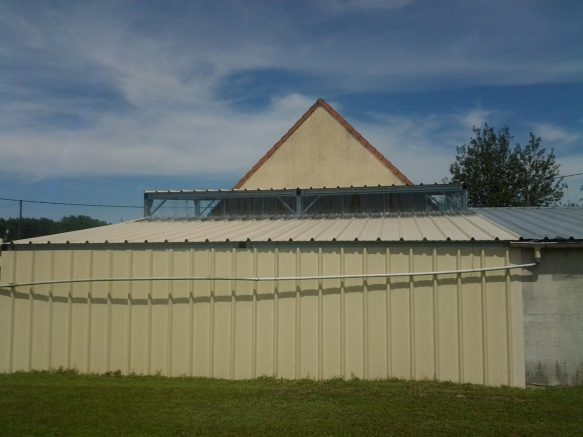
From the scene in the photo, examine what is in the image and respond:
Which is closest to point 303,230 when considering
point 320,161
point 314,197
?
point 314,197

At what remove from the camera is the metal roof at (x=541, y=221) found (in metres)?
7.57

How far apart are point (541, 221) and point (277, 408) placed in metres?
6.54

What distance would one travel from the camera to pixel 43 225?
107ft

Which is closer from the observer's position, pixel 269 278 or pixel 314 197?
pixel 269 278

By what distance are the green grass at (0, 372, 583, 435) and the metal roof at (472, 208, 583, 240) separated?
7.56 feet

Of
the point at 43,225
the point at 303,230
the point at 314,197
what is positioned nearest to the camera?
the point at 303,230

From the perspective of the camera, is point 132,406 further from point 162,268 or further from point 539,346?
point 539,346

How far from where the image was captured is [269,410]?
5766 millimetres

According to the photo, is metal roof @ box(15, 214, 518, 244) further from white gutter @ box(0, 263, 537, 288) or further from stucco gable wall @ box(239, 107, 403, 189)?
stucco gable wall @ box(239, 107, 403, 189)

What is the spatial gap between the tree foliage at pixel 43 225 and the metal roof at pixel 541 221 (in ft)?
84.1

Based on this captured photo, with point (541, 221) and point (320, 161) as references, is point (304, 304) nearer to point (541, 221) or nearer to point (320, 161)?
point (541, 221)

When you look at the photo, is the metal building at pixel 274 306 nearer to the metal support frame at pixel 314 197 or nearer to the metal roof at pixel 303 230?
the metal roof at pixel 303 230

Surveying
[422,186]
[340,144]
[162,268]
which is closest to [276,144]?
[340,144]

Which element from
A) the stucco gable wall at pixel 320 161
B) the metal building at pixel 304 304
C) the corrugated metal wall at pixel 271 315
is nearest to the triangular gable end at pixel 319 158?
the stucco gable wall at pixel 320 161
